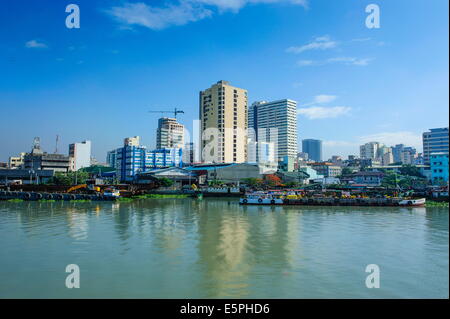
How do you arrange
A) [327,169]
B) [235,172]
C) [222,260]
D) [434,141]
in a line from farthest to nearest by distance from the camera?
1. [327,169]
2. [434,141]
3. [235,172]
4. [222,260]

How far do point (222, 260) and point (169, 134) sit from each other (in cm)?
13812

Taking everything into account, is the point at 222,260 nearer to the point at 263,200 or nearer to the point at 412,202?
the point at 263,200

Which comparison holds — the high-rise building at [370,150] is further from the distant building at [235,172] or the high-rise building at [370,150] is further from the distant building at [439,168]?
the distant building at [235,172]

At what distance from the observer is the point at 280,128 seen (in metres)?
131

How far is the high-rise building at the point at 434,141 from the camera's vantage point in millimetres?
98006

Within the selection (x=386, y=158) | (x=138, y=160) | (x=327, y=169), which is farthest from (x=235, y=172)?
(x=386, y=158)

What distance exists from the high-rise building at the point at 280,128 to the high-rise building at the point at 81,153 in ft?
210

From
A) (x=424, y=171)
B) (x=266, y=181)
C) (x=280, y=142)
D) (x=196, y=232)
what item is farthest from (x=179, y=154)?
(x=196, y=232)

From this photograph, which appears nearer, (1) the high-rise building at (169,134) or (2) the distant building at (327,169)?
(2) the distant building at (327,169)

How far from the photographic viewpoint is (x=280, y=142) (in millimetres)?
130625

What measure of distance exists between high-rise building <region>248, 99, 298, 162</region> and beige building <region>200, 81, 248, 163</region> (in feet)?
116

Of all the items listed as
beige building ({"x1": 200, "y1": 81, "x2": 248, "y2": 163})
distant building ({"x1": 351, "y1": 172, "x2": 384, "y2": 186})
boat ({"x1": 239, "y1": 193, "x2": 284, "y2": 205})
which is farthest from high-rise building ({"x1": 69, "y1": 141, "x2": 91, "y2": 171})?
distant building ({"x1": 351, "y1": 172, "x2": 384, "y2": 186})

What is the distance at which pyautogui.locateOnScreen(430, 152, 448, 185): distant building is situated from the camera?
5947cm

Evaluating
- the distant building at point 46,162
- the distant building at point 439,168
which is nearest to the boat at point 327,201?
the distant building at point 439,168
